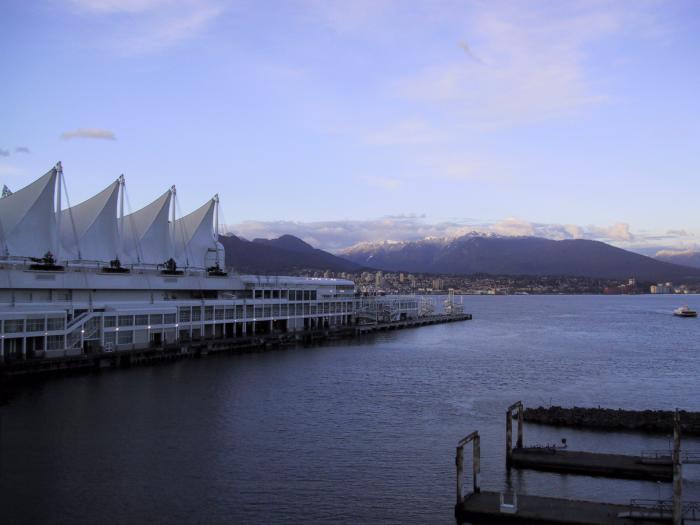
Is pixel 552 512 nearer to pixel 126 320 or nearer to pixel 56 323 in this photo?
pixel 56 323

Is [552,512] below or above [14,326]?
below

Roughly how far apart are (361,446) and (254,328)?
32716 millimetres

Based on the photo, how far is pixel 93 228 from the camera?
49.1 meters

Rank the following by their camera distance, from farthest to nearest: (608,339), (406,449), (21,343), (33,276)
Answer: (608,339) < (33,276) < (21,343) < (406,449)

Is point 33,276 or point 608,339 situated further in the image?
point 608,339

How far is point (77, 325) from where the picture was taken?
3747 cm

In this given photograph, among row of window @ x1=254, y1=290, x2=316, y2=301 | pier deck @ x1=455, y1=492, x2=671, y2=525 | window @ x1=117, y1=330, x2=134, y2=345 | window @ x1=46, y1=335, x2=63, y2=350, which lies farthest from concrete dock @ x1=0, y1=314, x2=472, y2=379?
pier deck @ x1=455, y1=492, x2=671, y2=525

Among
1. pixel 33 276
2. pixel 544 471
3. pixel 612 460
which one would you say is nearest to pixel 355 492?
pixel 544 471

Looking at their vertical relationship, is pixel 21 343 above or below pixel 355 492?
above

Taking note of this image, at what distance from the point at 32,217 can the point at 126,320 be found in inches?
373

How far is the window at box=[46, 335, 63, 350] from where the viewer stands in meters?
36.1

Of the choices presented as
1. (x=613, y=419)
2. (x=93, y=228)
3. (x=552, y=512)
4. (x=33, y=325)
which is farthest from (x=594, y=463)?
(x=93, y=228)

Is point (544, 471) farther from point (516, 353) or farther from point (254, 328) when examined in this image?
point (254, 328)

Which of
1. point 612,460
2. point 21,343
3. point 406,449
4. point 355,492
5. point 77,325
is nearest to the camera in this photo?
point 355,492
